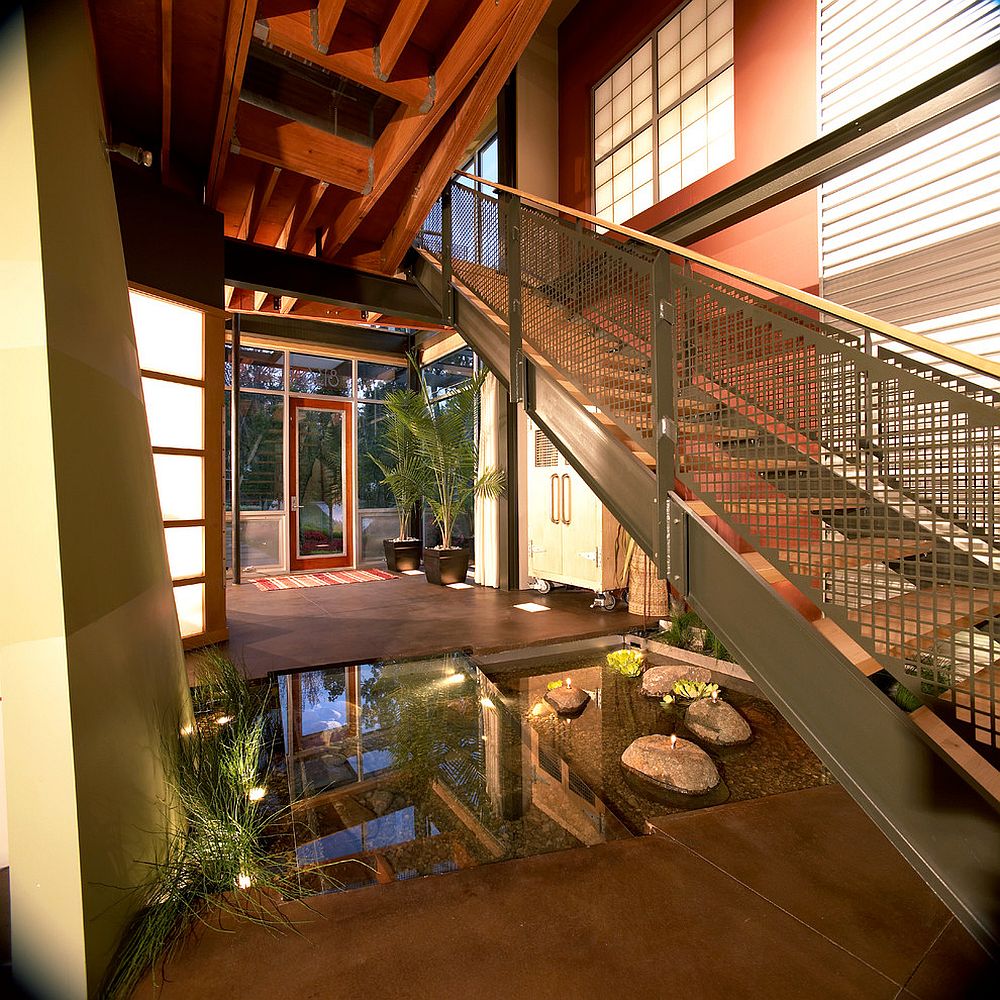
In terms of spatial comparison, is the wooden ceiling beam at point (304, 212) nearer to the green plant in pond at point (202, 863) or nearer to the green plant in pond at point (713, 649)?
the green plant in pond at point (202, 863)

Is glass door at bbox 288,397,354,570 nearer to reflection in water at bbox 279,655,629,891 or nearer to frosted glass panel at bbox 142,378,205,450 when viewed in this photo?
frosted glass panel at bbox 142,378,205,450

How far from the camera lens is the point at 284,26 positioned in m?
2.25

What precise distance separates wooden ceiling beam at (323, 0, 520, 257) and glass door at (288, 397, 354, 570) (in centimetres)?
443

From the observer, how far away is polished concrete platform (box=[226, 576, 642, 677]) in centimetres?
372

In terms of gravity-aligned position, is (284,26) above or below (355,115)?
below

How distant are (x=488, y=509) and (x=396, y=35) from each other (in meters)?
4.45

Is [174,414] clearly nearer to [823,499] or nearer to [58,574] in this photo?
[58,574]

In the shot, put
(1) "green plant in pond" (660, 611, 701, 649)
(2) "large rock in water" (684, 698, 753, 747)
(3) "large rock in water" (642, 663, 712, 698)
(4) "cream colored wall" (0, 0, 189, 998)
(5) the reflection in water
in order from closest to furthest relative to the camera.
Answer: (4) "cream colored wall" (0, 0, 189, 998), (5) the reflection in water, (2) "large rock in water" (684, 698, 753, 747), (3) "large rock in water" (642, 663, 712, 698), (1) "green plant in pond" (660, 611, 701, 649)

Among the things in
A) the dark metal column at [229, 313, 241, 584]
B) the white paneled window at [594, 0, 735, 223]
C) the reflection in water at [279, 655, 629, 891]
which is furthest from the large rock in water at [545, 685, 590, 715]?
the dark metal column at [229, 313, 241, 584]

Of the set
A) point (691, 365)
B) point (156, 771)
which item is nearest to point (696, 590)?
point (691, 365)

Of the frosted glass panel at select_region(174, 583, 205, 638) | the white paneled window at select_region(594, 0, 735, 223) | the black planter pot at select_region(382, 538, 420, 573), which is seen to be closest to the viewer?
the frosted glass panel at select_region(174, 583, 205, 638)

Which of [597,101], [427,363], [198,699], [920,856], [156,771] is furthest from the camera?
[427,363]

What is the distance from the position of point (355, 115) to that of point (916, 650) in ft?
11.8

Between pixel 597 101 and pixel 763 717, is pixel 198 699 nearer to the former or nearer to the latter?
pixel 763 717
